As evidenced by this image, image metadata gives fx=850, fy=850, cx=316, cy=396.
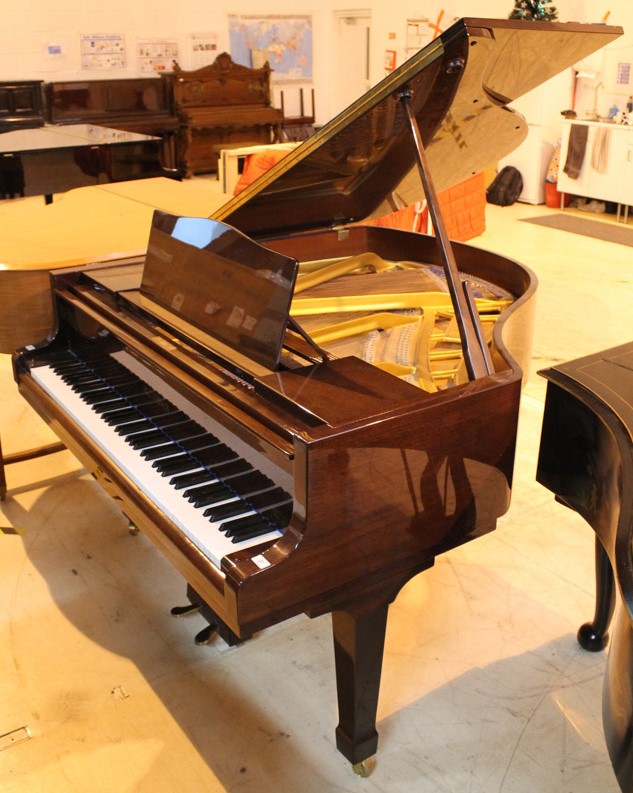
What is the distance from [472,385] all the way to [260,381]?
45cm

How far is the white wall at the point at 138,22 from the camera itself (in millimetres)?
9000

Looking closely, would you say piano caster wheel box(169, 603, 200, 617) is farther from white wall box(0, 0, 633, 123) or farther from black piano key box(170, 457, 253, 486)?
white wall box(0, 0, 633, 123)

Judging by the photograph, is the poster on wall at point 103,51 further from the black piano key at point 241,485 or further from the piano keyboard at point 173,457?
the black piano key at point 241,485

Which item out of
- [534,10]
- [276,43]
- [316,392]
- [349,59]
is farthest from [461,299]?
[349,59]

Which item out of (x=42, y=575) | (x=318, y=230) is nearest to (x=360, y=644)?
(x=42, y=575)

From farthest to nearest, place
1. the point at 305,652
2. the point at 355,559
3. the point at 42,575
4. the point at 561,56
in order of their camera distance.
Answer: the point at 42,575, the point at 305,652, the point at 561,56, the point at 355,559

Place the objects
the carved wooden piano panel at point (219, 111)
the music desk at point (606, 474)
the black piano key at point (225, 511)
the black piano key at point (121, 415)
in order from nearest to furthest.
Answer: the music desk at point (606, 474) < the black piano key at point (225, 511) < the black piano key at point (121, 415) < the carved wooden piano panel at point (219, 111)

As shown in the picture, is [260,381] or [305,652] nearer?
[260,381]

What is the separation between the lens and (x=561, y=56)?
6.88 feet

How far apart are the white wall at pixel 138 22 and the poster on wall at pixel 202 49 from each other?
0.25 ft

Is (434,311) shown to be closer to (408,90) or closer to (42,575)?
(408,90)

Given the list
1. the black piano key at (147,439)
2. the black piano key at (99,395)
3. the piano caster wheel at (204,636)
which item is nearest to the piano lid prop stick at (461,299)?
the black piano key at (147,439)

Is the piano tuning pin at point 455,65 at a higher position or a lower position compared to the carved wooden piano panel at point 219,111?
higher

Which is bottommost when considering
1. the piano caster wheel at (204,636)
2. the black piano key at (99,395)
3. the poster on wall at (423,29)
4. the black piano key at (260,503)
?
the piano caster wheel at (204,636)
